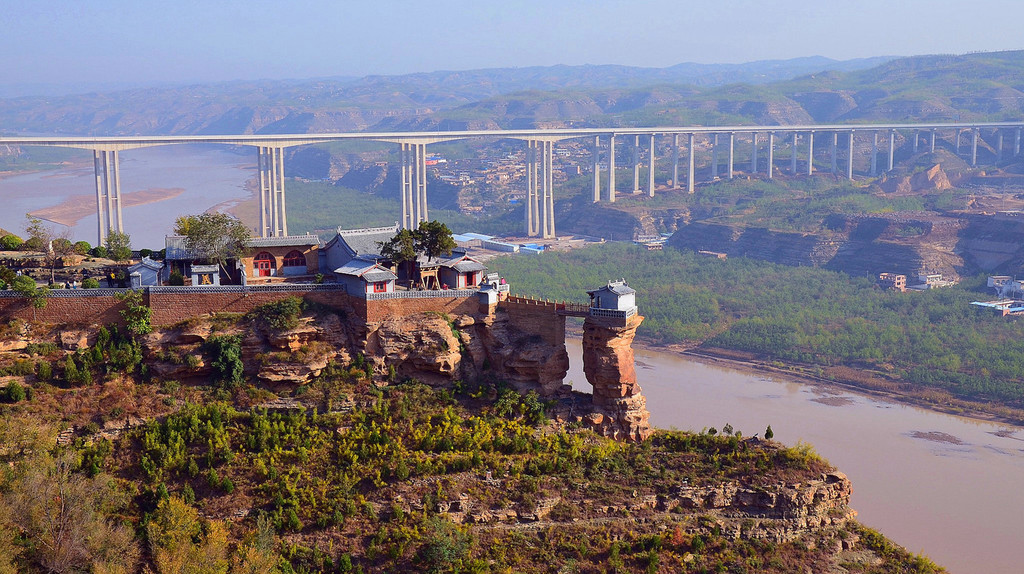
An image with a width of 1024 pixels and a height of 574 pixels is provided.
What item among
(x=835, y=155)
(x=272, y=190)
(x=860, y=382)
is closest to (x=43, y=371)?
(x=860, y=382)

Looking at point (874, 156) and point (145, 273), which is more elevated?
point (874, 156)

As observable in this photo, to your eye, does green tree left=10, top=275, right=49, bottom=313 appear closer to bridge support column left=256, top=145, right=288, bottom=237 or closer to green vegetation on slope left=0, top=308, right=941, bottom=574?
green vegetation on slope left=0, top=308, right=941, bottom=574

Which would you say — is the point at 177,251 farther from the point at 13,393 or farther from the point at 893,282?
the point at 893,282

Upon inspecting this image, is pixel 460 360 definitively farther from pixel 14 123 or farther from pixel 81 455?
pixel 14 123

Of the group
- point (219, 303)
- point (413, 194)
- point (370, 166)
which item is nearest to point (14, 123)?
point (370, 166)

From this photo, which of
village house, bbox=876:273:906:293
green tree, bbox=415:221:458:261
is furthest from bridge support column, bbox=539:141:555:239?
green tree, bbox=415:221:458:261

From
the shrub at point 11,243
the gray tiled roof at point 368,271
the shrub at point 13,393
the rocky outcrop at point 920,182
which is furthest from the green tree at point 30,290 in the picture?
the rocky outcrop at point 920,182
